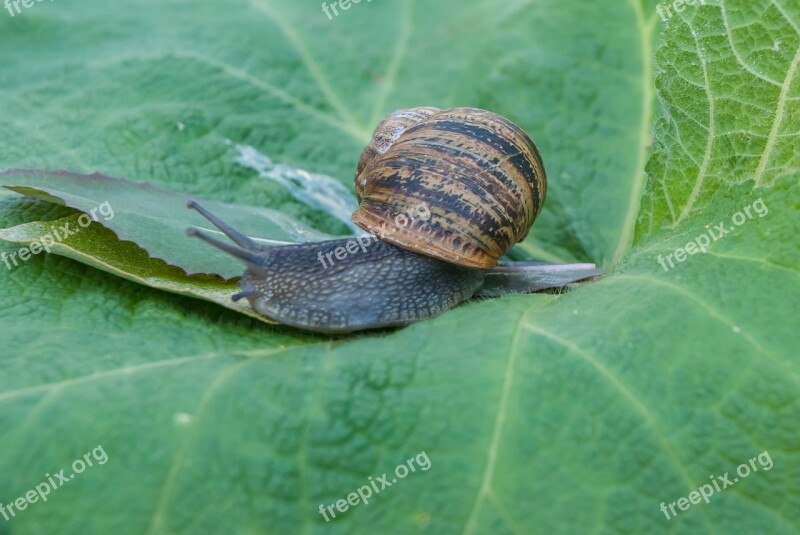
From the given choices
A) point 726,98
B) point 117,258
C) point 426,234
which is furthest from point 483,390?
point 726,98

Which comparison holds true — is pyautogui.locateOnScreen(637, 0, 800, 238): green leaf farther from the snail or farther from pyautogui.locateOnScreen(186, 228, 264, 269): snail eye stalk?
pyautogui.locateOnScreen(186, 228, 264, 269): snail eye stalk

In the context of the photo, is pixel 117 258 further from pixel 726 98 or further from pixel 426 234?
pixel 726 98

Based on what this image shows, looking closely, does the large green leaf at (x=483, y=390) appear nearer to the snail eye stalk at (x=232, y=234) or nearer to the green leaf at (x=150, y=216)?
the green leaf at (x=150, y=216)

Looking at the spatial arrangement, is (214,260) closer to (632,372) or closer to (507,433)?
(507,433)

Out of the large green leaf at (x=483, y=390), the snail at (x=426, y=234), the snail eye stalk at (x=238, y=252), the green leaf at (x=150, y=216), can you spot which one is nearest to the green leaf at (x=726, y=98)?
the large green leaf at (x=483, y=390)

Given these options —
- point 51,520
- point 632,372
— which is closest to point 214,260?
point 51,520

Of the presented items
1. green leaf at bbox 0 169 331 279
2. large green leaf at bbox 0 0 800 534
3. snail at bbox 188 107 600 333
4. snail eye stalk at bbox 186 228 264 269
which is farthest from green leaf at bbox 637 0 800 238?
snail eye stalk at bbox 186 228 264 269

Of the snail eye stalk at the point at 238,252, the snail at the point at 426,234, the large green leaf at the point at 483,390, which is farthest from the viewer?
the snail at the point at 426,234
